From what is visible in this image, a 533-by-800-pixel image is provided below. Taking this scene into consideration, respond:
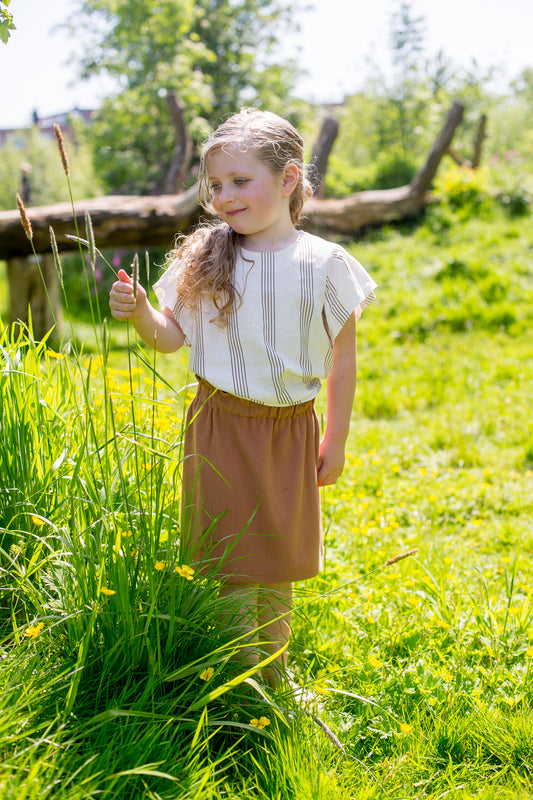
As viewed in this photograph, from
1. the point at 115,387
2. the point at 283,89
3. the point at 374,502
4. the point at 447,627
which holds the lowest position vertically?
the point at 374,502

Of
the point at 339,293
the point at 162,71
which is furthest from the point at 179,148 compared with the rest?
the point at 339,293

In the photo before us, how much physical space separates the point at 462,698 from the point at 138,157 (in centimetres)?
1136

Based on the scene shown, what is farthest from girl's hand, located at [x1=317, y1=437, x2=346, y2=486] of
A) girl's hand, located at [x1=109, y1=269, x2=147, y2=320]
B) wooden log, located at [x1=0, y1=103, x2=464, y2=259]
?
wooden log, located at [x1=0, y1=103, x2=464, y2=259]

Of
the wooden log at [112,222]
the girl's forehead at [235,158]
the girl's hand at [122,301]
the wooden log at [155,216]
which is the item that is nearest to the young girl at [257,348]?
the girl's forehead at [235,158]

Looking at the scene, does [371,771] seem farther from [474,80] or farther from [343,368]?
[474,80]

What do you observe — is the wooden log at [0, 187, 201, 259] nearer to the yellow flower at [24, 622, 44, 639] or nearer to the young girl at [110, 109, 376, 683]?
the young girl at [110, 109, 376, 683]

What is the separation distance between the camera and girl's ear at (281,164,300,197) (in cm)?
197

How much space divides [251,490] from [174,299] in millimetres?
607

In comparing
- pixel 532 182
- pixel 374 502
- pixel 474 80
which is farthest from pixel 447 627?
pixel 474 80

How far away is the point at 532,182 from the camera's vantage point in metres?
9.37

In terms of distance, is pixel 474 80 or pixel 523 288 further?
pixel 474 80

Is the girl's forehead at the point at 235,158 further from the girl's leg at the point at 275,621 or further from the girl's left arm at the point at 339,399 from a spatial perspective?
the girl's leg at the point at 275,621

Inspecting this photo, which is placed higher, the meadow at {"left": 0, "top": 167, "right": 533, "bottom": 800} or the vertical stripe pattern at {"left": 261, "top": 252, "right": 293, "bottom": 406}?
the vertical stripe pattern at {"left": 261, "top": 252, "right": 293, "bottom": 406}

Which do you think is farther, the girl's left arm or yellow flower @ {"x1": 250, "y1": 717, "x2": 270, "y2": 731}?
the girl's left arm
